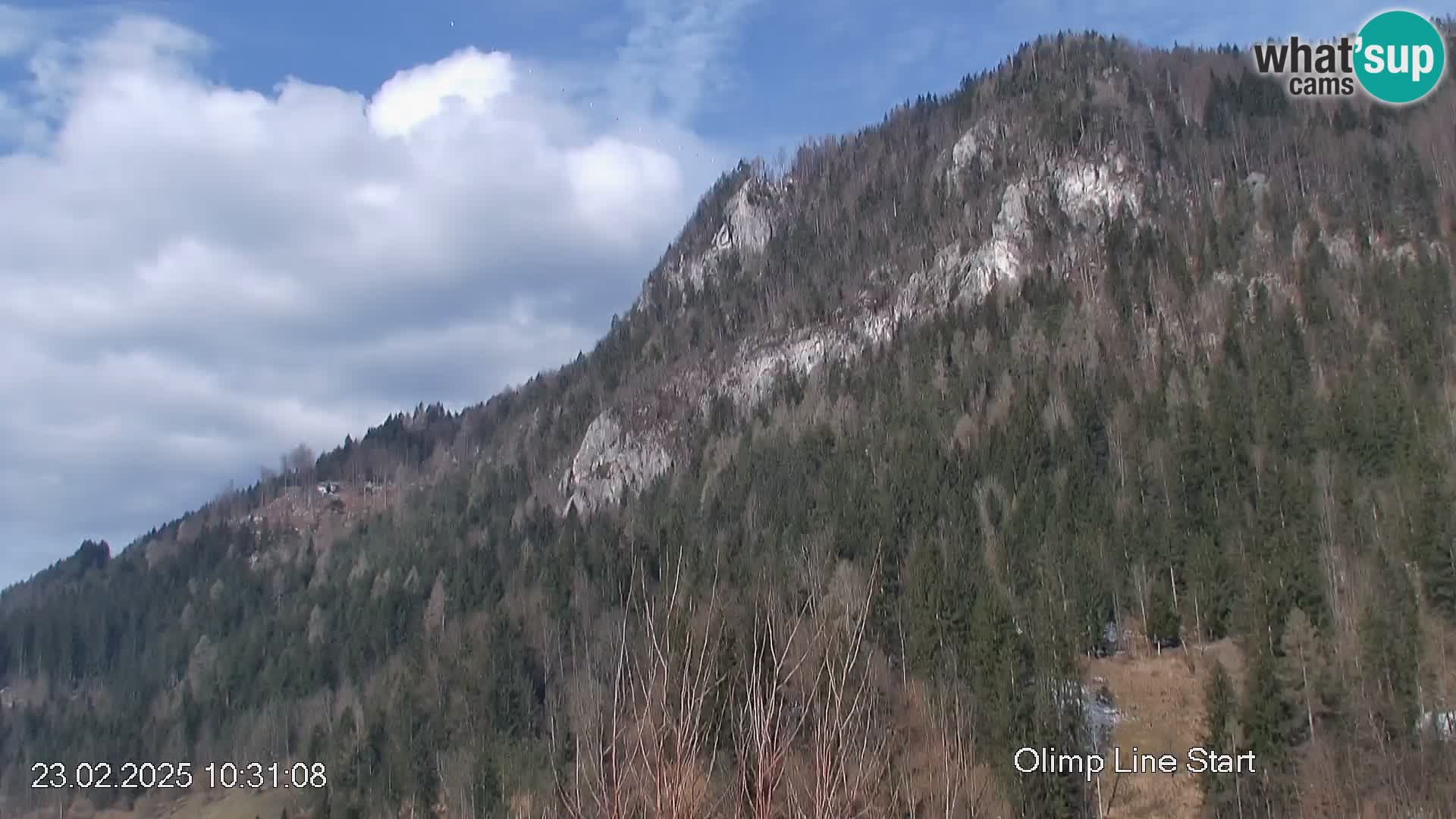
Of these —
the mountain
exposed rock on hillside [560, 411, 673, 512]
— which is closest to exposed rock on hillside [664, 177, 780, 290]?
the mountain

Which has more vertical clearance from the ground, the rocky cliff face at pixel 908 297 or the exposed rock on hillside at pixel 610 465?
the rocky cliff face at pixel 908 297

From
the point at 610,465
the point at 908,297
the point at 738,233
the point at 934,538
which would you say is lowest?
the point at 934,538

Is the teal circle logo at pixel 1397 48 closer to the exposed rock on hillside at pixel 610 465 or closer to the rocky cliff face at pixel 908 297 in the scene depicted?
the rocky cliff face at pixel 908 297

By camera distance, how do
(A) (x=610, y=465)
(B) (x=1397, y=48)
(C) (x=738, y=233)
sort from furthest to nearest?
(C) (x=738, y=233), (A) (x=610, y=465), (B) (x=1397, y=48)

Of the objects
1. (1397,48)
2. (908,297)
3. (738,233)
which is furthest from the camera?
(738,233)

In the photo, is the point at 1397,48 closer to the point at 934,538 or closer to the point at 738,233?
the point at 934,538

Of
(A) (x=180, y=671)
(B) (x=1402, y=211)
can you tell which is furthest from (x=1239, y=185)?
(A) (x=180, y=671)

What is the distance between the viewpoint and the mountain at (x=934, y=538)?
4622 centimetres

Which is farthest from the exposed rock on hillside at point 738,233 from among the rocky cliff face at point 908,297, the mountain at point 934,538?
the rocky cliff face at point 908,297

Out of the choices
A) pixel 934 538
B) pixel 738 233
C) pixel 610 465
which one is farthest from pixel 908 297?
pixel 934 538

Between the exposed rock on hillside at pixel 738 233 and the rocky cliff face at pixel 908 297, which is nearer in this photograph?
the rocky cliff face at pixel 908 297

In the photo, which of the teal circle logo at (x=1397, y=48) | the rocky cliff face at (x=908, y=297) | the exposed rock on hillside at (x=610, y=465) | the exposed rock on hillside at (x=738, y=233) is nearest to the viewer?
the teal circle logo at (x=1397, y=48)

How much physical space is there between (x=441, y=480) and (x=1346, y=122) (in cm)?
13971

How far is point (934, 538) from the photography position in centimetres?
8725
